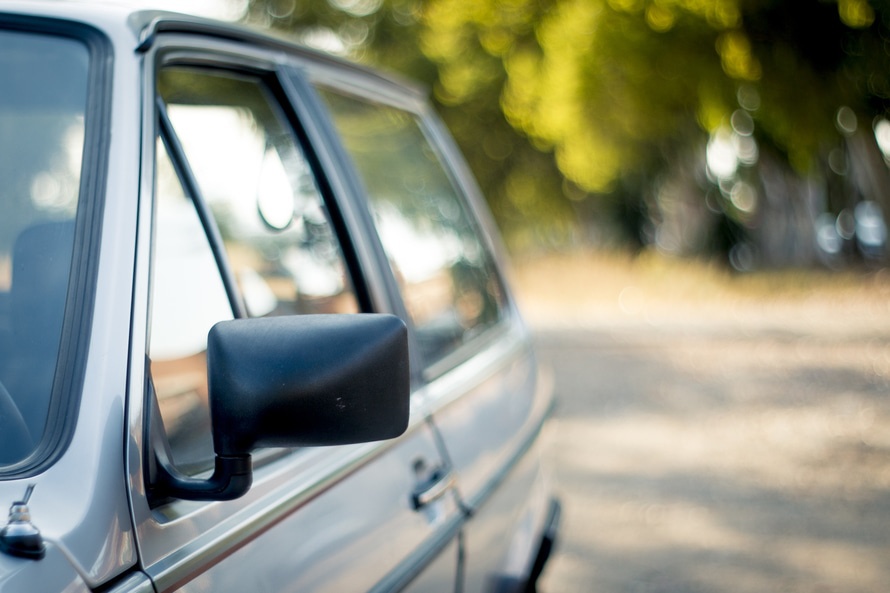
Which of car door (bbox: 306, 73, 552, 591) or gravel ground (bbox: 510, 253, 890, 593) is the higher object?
car door (bbox: 306, 73, 552, 591)

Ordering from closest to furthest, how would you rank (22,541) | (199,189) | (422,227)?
(22,541), (199,189), (422,227)

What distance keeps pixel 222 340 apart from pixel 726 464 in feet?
21.2

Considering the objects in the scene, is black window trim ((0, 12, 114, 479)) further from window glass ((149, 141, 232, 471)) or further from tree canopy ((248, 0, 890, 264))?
tree canopy ((248, 0, 890, 264))

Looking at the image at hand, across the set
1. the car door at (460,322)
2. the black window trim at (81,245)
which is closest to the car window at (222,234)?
the car door at (460,322)

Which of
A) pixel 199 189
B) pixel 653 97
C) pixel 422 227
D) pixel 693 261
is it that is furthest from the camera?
pixel 693 261

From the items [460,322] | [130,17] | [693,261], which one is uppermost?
[130,17]

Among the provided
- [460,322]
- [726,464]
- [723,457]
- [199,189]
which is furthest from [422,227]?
[723,457]

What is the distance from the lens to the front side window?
140 centimetres

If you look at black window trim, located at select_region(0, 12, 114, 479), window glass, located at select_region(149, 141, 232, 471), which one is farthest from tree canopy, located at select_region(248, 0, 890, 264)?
black window trim, located at select_region(0, 12, 114, 479)

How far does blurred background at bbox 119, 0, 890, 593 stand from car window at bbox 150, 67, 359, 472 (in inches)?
8.9

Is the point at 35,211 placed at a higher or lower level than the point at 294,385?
higher

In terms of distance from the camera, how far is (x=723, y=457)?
7430 millimetres

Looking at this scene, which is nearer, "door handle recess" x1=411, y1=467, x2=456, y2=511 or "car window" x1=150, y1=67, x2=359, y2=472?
"car window" x1=150, y1=67, x2=359, y2=472

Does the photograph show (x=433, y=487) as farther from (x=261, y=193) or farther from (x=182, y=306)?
(x=261, y=193)
